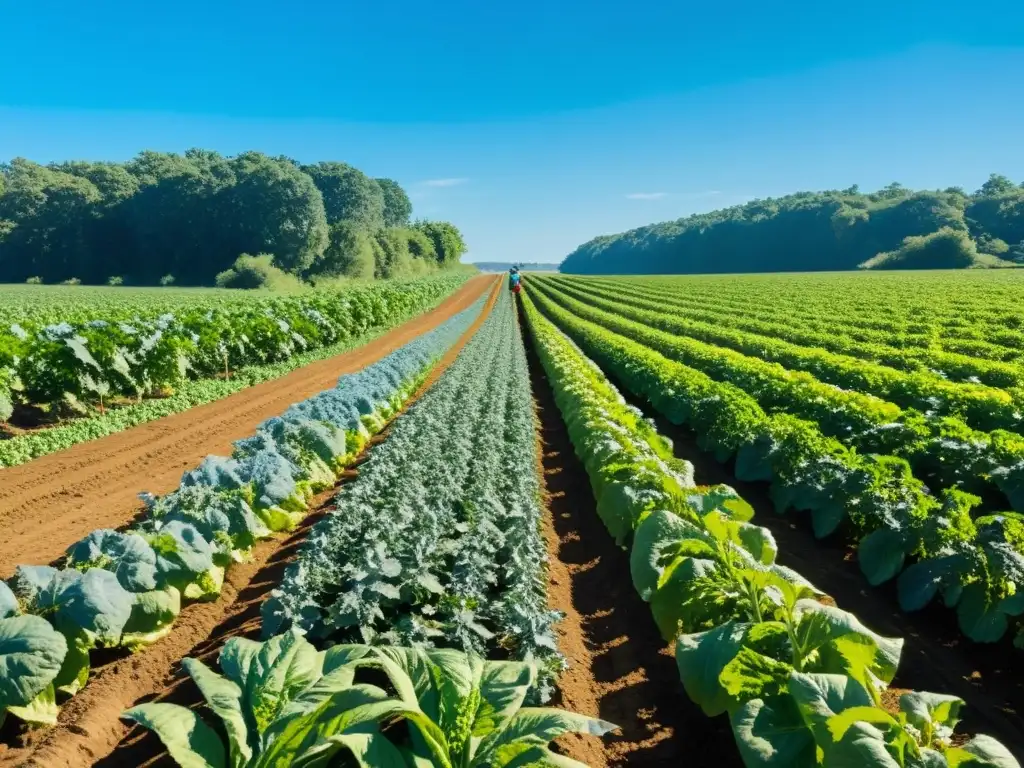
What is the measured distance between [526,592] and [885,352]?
562 inches

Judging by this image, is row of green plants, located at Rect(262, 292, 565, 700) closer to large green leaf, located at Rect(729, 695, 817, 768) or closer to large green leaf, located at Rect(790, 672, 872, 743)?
large green leaf, located at Rect(729, 695, 817, 768)

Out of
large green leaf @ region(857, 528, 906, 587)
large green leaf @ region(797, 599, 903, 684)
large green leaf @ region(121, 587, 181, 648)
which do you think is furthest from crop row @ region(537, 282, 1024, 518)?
large green leaf @ region(121, 587, 181, 648)

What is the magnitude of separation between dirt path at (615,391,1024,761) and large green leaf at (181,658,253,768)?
4330 millimetres

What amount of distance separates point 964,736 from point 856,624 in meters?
1.57

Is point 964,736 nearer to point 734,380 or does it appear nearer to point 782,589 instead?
point 782,589

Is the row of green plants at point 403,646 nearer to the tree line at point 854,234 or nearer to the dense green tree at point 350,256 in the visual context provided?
the dense green tree at point 350,256

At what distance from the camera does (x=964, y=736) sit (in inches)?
148

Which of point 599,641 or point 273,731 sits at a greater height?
point 273,731

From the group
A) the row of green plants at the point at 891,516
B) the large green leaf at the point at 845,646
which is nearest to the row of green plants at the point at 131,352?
the row of green plants at the point at 891,516

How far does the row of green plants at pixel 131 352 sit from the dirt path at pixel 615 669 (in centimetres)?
940

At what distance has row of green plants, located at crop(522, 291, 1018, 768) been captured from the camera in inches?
88.9

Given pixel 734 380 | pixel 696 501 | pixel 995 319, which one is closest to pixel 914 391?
pixel 734 380

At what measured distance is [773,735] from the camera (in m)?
2.62

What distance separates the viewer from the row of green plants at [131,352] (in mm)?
10914
